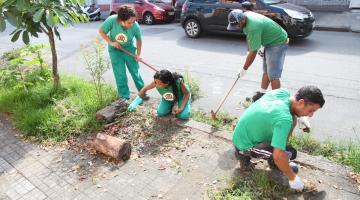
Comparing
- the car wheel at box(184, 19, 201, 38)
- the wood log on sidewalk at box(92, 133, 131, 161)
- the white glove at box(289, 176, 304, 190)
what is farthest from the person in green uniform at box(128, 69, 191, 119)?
the car wheel at box(184, 19, 201, 38)

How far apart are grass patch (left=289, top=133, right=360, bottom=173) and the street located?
37 cm

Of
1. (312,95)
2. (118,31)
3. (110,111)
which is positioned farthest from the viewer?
(118,31)

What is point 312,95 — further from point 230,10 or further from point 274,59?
point 230,10

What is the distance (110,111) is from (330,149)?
3015 mm

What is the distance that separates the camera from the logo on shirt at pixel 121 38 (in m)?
5.02

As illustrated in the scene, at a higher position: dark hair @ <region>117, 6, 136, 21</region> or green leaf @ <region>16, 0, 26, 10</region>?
green leaf @ <region>16, 0, 26, 10</region>

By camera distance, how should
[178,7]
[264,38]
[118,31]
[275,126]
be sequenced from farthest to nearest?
[178,7] < [118,31] < [264,38] < [275,126]

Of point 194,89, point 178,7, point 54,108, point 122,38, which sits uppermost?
point 122,38

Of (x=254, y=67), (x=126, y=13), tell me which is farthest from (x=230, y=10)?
(x=126, y=13)

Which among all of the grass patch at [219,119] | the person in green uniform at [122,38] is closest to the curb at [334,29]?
the grass patch at [219,119]

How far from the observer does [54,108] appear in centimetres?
507


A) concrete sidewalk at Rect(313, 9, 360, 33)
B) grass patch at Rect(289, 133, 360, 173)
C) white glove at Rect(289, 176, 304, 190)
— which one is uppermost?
white glove at Rect(289, 176, 304, 190)

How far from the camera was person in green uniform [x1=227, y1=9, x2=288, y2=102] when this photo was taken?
436 cm

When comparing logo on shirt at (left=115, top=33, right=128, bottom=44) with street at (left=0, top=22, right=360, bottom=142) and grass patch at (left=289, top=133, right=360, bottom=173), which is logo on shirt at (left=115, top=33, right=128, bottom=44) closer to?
street at (left=0, top=22, right=360, bottom=142)
